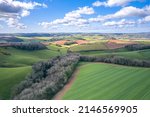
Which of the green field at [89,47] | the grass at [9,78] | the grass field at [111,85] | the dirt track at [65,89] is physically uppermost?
the green field at [89,47]

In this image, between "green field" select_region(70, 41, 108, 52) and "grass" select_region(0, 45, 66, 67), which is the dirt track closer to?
"grass" select_region(0, 45, 66, 67)

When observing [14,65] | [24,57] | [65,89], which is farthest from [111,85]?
[24,57]

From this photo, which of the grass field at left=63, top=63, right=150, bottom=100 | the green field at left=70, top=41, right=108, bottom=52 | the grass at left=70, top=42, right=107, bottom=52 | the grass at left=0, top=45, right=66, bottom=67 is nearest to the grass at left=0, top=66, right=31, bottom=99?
the grass at left=0, top=45, right=66, bottom=67

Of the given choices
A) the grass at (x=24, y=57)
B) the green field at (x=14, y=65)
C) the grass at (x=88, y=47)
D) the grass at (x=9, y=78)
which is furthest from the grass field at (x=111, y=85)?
the grass at (x=88, y=47)

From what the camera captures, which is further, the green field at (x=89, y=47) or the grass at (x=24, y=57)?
the green field at (x=89, y=47)

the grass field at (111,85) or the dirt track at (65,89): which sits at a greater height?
the grass field at (111,85)

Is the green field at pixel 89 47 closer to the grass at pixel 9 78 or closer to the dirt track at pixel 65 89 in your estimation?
the grass at pixel 9 78

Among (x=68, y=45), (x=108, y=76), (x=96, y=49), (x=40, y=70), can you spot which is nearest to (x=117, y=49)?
(x=96, y=49)
